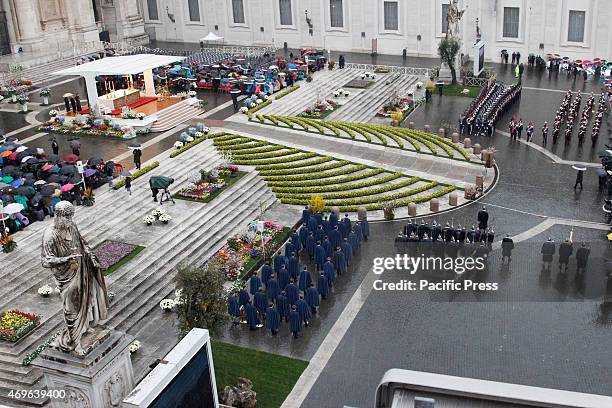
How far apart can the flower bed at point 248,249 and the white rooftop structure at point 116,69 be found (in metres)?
17.5

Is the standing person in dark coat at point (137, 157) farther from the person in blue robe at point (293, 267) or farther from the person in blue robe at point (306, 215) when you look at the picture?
the person in blue robe at point (293, 267)

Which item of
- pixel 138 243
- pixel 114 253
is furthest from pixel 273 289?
pixel 114 253

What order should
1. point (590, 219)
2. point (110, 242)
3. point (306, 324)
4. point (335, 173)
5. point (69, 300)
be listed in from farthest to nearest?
1. point (335, 173)
2. point (590, 219)
3. point (110, 242)
4. point (306, 324)
5. point (69, 300)

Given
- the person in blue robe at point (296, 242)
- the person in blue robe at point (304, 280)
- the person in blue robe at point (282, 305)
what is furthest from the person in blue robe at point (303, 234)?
the person in blue robe at point (282, 305)

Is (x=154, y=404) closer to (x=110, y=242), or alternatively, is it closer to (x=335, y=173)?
(x=110, y=242)

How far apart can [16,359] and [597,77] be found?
45.3m

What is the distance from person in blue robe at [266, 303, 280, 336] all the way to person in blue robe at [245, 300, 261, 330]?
1.51 ft

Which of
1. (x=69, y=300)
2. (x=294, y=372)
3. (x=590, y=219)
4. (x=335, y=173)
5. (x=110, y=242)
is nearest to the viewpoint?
(x=69, y=300)

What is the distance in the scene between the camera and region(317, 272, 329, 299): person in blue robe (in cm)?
2647

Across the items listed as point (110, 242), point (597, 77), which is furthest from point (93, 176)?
point (597, 77)

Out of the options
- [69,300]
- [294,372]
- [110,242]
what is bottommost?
[294,372]

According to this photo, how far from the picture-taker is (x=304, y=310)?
981 inches

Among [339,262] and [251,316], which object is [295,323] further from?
[339,262]

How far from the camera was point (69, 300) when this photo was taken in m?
14.8
